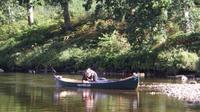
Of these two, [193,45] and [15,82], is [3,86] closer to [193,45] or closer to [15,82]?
[15,82]

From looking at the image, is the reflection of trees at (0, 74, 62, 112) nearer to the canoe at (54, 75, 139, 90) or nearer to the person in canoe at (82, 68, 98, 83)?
the canoe at (54, 75, 139, 90)

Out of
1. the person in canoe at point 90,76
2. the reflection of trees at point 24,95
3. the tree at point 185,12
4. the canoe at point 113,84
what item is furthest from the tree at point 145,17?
the canoe at point 113,84

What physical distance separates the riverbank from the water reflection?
2.13 meters

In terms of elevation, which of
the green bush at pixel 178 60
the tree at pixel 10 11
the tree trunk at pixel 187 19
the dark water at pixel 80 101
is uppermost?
the tree at pixel 10 11

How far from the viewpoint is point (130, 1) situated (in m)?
61.0

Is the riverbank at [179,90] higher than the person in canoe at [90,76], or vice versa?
the person in canoe at [90,76]

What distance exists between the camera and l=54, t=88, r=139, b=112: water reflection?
30531 millimetres

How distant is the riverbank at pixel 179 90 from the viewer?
34553 mm

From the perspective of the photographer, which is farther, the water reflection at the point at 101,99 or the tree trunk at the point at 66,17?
the tree trunk at the point at 66,17

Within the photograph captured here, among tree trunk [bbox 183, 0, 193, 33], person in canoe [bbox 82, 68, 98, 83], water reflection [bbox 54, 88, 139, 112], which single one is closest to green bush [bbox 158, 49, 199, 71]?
tree trunk [bbox 183, 0, 193, 33]

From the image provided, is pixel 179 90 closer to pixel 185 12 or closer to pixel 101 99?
pixel 101 99

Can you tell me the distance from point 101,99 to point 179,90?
625 centimetres

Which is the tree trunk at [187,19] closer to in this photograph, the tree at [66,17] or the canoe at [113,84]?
the canoe at [113,84]

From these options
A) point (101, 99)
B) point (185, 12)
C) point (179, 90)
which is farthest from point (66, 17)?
point (101, 99)
